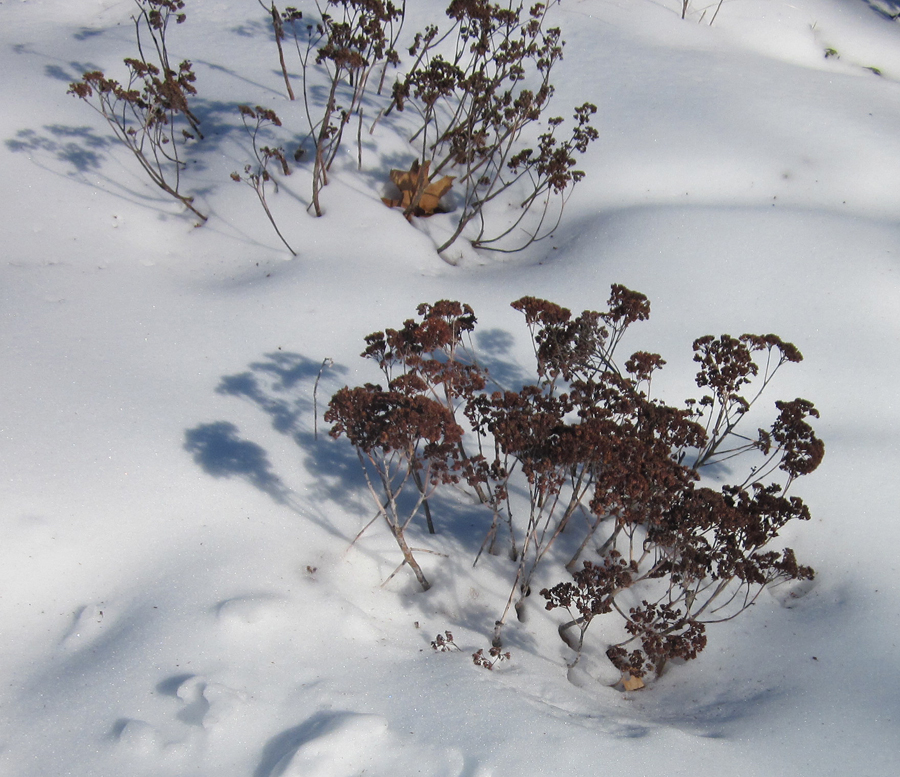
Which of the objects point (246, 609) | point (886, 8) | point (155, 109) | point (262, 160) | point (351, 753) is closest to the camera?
point (351, 753)

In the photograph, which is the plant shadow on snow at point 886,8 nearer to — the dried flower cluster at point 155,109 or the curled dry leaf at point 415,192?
the curled dry leaf at point 415,192

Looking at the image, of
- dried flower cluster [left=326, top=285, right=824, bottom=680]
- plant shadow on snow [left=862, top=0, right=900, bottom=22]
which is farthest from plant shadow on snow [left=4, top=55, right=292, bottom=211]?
plant shadow on snow [left=862, top=0, right=900, bottom=22]

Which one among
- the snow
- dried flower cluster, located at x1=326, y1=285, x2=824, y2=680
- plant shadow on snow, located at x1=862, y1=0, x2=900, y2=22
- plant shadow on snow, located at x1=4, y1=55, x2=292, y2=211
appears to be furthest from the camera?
plant shadow on snow, located at x1=862, y1=0, x2=900, y2=22

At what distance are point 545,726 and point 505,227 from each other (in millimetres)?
5107

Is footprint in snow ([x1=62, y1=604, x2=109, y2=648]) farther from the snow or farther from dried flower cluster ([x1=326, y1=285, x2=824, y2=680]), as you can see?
Result: dried flower cluster ([x1=326, y1=285, x2=824, y2=680])

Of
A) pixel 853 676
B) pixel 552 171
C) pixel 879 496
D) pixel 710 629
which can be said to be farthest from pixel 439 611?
pixel 552 171

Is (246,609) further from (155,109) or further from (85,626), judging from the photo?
(155,109)

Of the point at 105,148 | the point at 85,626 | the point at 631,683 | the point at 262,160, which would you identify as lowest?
the point at 85,626

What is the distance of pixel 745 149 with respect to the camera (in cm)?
712

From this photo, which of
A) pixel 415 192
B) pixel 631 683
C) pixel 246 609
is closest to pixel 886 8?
pixel 415 192

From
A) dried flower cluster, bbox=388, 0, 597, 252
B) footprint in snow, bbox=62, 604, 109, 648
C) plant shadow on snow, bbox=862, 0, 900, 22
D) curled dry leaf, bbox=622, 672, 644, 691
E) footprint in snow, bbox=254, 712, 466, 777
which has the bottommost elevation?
footprint in snow, bbox=62, 604, 109, 648

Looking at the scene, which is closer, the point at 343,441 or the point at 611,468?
the point at 611,468

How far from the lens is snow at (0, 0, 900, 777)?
294 centimetres

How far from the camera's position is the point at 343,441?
4.54m
